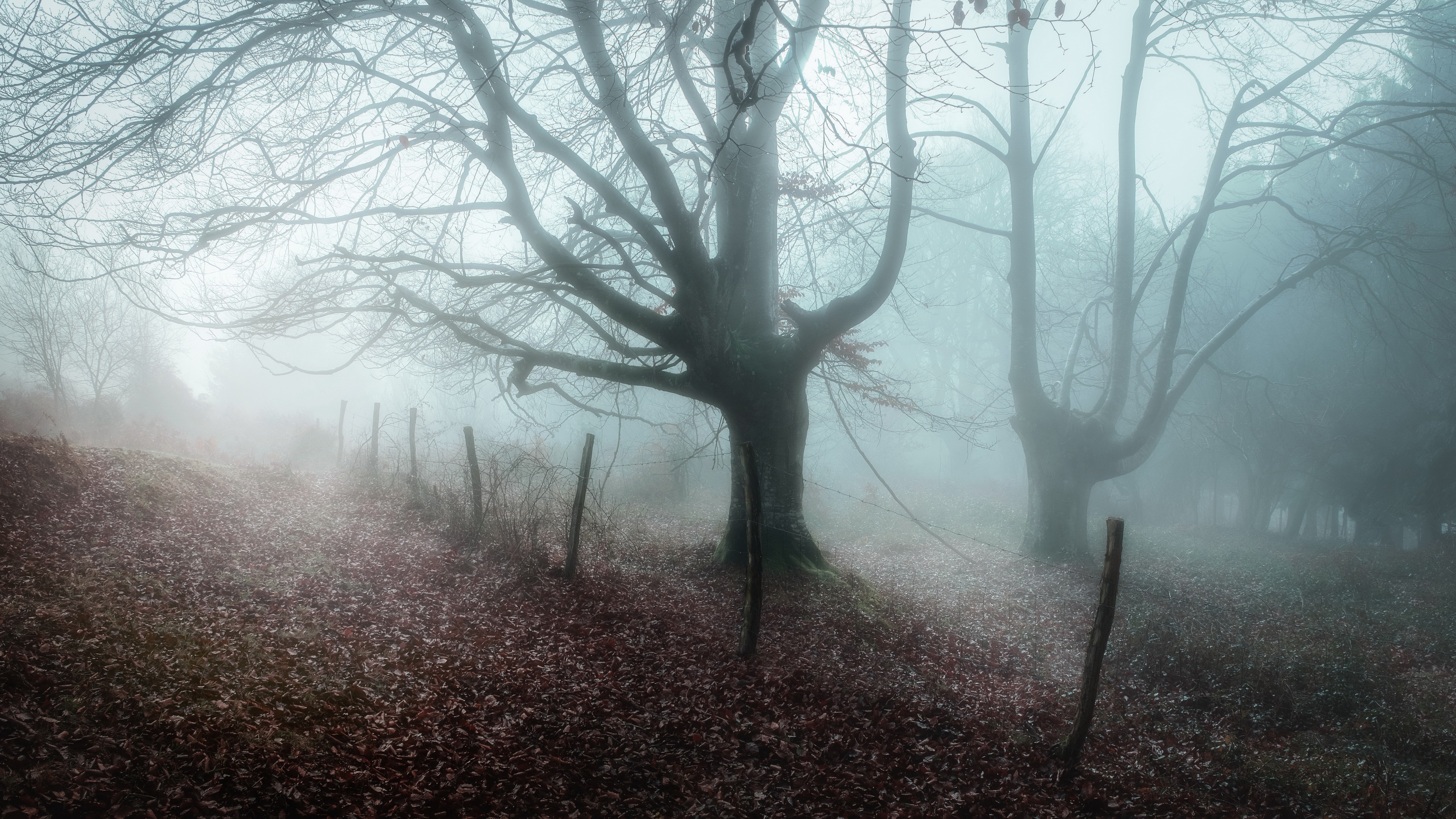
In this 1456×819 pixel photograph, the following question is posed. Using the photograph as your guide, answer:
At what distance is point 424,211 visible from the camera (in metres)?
7.54

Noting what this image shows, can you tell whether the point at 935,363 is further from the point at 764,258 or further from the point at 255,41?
the point at 255,41

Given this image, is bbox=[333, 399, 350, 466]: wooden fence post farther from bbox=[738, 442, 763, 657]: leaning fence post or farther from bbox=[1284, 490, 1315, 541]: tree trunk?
bbox=[1284, 490, 1315, 541]: tree trunk

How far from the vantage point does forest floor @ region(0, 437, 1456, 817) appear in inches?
156

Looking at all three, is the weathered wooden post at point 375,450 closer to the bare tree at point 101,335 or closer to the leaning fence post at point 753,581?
the bare tree at point 101,335

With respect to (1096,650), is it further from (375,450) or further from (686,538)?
(375,450)

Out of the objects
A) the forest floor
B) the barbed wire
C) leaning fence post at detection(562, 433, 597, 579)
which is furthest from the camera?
the barbed wire

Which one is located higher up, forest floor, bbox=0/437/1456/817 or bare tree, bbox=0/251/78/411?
bare tree, bbox=0/251/78/411

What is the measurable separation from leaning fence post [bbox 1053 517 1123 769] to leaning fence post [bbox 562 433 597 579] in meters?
5.08

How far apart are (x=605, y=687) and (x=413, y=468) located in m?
8.58

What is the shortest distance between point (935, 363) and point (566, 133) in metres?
25.6

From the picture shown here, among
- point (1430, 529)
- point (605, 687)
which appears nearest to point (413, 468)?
point (605, 687)

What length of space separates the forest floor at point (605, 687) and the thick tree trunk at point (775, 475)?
1.32 feet

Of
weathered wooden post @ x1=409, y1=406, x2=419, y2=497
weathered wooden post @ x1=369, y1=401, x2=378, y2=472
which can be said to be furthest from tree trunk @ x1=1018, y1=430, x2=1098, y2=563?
weathered wooden post @ x1=369, y1=401, x2=378, y2=472

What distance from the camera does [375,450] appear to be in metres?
14.8
